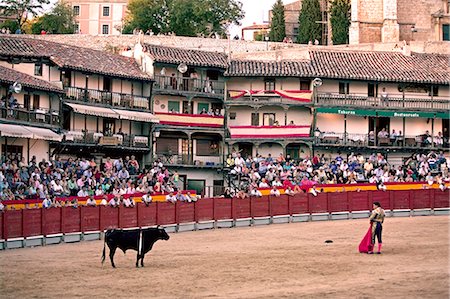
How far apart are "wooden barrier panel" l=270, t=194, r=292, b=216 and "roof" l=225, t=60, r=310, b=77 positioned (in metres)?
17.2

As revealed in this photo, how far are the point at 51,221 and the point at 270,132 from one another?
27.0 m

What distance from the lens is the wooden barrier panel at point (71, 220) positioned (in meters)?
40.4

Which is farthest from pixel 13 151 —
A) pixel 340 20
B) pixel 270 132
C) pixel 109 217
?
pixel 340 20

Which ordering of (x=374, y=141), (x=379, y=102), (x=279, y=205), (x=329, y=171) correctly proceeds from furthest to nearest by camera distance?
(x=379, y=102), (x=374, y=141), (x=329, y=171), (x=279, y=205)

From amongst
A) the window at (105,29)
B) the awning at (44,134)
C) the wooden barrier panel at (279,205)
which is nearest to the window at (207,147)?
the awning at (44,134)

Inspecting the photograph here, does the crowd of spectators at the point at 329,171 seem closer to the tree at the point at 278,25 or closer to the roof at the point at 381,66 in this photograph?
the roof at the point at 381,66

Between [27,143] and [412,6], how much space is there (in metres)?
51.2

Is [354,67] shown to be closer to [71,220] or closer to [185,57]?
[185,57]

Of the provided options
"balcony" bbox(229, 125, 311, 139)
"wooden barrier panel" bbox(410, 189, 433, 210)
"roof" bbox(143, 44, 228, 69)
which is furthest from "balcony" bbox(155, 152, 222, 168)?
"wooden barrier panel" bbox(410, 189, 433, 210)

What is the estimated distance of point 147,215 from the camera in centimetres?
4491

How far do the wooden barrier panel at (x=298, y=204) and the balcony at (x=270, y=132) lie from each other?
1426 centimetres

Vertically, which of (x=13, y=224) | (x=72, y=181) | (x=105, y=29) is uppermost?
(x=105, y=29)

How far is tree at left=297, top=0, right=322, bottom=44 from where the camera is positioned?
95.8m

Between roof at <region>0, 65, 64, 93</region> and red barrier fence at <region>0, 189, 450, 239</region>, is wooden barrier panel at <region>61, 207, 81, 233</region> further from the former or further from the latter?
roof at <region>0, 65, 64, 93</region>
